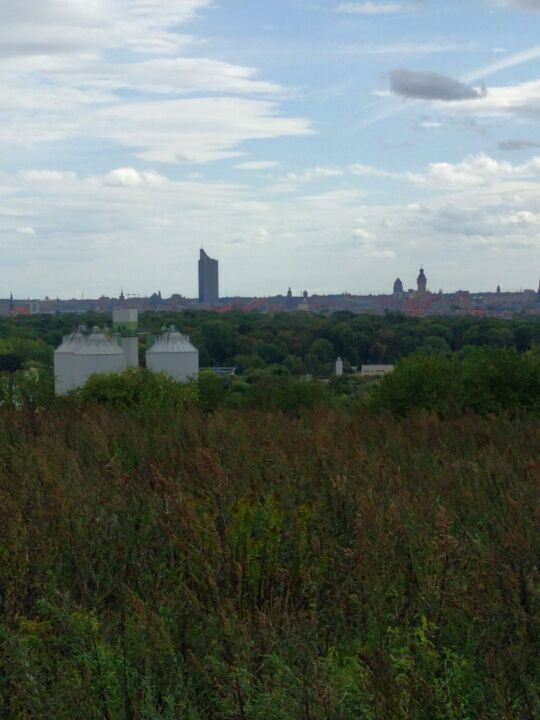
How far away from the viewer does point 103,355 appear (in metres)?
38.8

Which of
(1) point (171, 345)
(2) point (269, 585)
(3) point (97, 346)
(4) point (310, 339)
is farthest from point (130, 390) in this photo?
(4) point (310, 339)

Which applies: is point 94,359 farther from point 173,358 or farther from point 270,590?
point 270,590

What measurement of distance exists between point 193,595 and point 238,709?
4.12 ft

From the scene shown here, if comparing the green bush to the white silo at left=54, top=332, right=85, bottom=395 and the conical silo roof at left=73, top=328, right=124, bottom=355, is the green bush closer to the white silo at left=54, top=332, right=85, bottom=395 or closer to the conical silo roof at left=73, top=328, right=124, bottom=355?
the conical silo roof at left=73, top=328, right=124, bottom=355

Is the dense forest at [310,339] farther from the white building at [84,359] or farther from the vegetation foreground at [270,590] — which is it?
the vegetation foreground at [270,590]

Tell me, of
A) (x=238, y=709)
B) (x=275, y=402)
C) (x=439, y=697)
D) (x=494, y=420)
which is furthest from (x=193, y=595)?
→ (x=275, y=402)

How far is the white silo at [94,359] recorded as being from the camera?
38.7 m

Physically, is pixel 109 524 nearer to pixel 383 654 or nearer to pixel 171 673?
pixel 171 673

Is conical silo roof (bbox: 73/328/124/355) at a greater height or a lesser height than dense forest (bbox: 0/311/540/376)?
greater

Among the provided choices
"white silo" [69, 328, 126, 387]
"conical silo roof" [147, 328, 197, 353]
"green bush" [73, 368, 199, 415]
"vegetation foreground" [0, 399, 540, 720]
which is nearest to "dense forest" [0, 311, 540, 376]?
"conical silo roof" [147, 328, 197, 353]

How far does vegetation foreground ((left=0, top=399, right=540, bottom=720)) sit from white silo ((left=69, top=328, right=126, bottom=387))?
29231 mm

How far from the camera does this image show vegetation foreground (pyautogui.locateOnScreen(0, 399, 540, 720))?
455 cm

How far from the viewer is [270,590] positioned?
6246mm

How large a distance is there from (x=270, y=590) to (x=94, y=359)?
3323cm
